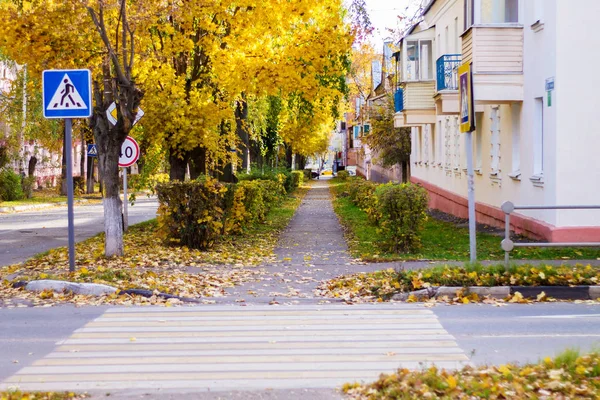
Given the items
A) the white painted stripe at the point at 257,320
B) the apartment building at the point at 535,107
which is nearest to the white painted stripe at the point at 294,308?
the white painted stripe at the point at 257,320

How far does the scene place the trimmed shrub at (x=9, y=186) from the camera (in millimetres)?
44500

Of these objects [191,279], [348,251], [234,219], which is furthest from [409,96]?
[191,279]

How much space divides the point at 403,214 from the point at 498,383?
10912mm

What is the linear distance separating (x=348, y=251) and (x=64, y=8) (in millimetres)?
7921

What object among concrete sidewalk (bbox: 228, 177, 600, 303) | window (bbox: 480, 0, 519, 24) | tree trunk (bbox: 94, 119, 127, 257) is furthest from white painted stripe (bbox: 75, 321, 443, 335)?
window (bbox: 480, 0, 519, 24)

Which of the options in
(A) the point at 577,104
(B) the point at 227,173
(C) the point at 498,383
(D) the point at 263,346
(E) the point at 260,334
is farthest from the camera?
(B) the point at 227,173

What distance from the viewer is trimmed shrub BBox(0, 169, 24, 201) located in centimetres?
4450

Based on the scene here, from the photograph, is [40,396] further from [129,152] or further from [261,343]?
[129,152]

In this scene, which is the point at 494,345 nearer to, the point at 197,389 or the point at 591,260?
the point at 197,389

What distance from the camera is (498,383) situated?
20.0 ft

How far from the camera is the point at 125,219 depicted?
75.8ft

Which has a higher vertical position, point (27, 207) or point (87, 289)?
point (27, 207)

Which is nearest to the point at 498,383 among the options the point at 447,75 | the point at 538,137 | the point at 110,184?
the point at 110,184

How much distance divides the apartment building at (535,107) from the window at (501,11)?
0.08 feet
